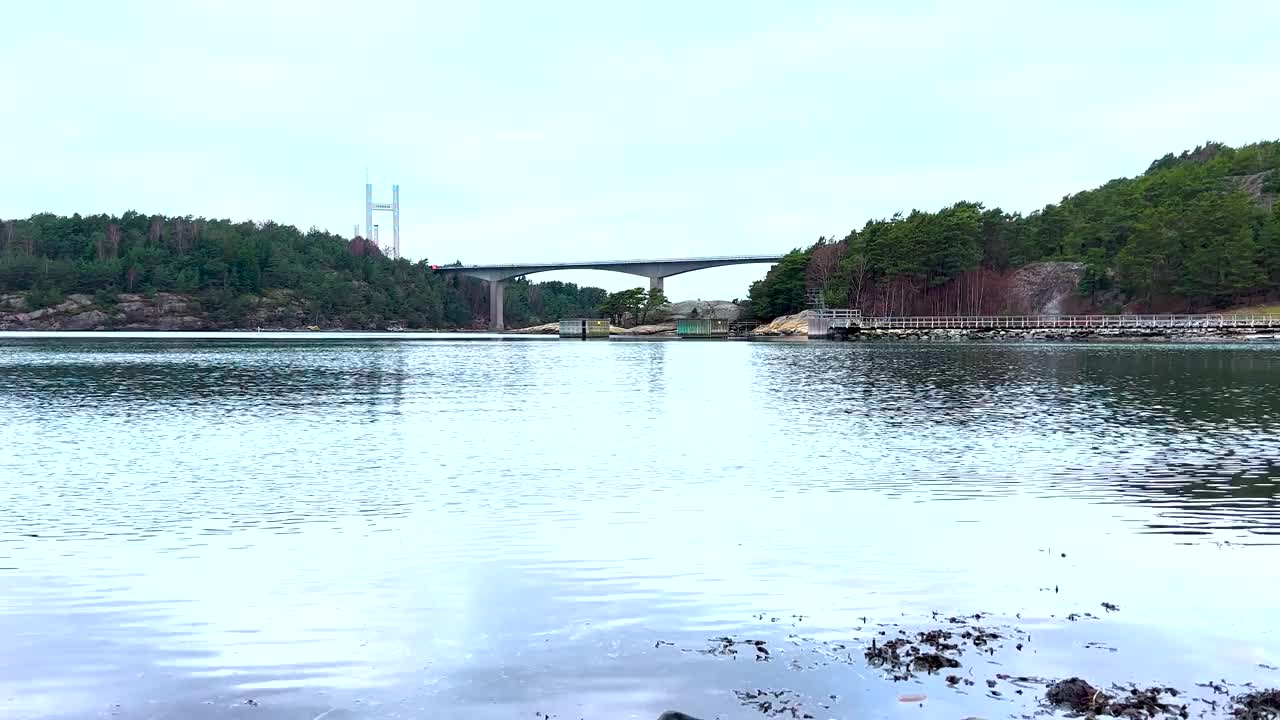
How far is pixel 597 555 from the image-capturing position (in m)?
16.5

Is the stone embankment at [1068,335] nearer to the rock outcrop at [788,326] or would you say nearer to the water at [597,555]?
the rock outcrop at [788,326]

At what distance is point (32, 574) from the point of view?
15133mm

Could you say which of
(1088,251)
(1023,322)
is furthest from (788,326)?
(1088,251)

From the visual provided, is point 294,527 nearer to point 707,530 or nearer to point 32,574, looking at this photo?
point 32,574

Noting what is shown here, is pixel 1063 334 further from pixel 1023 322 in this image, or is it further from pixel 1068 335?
pixel 1023 322

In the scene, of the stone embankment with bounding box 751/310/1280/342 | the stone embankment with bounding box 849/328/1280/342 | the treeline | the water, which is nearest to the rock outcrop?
the stone embankment with bounding box 751/310/1280/342

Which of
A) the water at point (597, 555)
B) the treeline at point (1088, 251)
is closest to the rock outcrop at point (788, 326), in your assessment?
the treeline at point (1088, 251)

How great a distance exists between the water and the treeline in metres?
116

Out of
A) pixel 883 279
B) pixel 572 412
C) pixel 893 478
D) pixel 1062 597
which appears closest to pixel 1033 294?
pixel 883 279

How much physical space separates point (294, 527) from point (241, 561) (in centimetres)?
277

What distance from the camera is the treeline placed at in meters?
140

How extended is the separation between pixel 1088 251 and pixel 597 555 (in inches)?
6313

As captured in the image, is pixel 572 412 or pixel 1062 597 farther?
pixel 572 412

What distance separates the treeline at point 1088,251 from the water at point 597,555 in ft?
380
